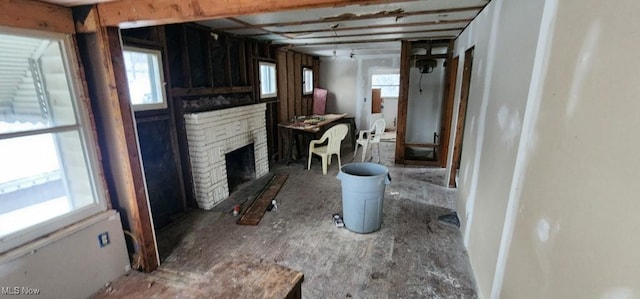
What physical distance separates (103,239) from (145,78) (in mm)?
1668

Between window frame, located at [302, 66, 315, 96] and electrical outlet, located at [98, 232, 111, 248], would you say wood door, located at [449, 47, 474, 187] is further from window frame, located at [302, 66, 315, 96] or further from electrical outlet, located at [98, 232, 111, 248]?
electrical outlet, located at [98, 232, 111, 248]

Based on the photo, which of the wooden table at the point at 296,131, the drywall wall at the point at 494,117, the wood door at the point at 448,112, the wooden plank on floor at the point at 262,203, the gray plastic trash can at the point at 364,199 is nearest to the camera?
the drywall wall at the point at 494,117

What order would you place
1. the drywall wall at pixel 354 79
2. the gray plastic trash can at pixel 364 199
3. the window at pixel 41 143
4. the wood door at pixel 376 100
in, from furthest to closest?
the wood door at pixel 376 100, the drywall wall at pixel 354 79, the gray plastic trash can at pixel 364 199, the window at pixel 41 143

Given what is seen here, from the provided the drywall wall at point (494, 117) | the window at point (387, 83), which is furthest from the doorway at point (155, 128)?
the window at point (387, 83)

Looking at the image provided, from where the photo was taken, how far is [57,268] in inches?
72.1

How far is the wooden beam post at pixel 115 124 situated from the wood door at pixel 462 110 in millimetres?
3478

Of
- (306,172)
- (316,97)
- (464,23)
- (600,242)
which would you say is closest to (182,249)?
(306,172)

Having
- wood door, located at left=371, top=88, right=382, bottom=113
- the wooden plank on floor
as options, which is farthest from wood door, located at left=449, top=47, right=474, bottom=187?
wood door, located at left=371, top=88, right=382, bottom=113

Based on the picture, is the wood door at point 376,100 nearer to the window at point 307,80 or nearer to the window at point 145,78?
the window at point 307,80

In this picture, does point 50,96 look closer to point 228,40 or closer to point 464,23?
point 228,40

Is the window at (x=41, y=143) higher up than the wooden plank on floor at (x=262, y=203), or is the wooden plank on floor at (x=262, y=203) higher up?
the window at (x=41, y=143)

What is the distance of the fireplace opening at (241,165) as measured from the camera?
177 inches

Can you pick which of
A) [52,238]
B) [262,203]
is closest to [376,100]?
[262,203]

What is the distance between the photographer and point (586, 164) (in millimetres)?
948
